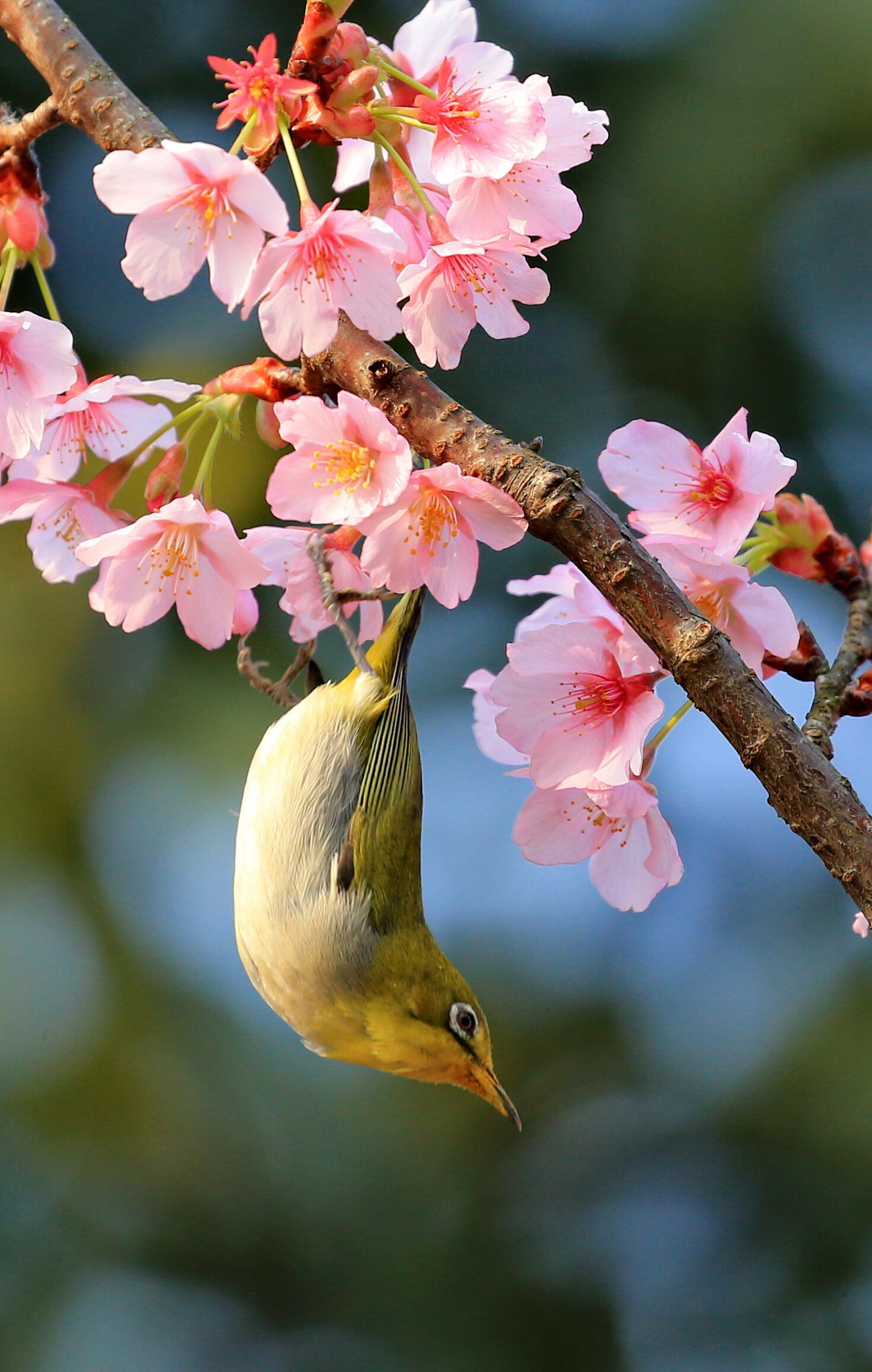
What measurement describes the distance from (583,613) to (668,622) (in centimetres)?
37

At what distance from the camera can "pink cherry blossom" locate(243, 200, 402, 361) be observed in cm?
115

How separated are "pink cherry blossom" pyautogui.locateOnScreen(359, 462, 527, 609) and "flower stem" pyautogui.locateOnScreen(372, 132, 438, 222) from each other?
33cm

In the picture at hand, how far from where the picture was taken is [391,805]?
1.97m

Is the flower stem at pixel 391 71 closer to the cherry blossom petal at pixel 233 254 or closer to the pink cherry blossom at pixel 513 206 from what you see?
the pink cherry blossom at pixel 513 206

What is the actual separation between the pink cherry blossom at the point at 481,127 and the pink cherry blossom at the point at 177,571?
1.47ft

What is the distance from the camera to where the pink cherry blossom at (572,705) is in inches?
51.9

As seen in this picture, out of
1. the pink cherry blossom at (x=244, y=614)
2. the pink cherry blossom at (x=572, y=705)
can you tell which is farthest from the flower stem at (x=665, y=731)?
the pink cherry blossom at (x=244, y=614)

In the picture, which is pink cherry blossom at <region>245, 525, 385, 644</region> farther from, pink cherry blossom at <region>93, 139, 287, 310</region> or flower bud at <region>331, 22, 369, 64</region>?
flower bud at <region>331, 22, 369, 64</region>

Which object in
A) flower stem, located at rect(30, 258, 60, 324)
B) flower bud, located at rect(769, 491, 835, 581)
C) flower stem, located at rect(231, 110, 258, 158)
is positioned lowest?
flower bud, located at rect(769, 491, 835, 581)

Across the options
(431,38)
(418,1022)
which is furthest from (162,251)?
(418,1022)

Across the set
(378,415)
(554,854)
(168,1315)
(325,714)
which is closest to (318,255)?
(378,415)

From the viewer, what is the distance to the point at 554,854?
146 centimetres

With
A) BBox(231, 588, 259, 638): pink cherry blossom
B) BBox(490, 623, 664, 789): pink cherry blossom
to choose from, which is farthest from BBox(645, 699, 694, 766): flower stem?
BBox(231, 588, 259, 638): pink cherry blossom

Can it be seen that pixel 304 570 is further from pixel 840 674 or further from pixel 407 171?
pixel 840 674
